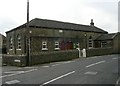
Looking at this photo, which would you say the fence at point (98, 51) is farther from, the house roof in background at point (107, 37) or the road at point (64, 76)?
the road at point (64, 76)

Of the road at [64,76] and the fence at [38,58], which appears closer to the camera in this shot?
the road at [64,76]

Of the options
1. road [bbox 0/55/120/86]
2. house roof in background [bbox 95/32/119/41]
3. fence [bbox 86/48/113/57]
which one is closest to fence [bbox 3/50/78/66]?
road [bbox 0/55/120/86]

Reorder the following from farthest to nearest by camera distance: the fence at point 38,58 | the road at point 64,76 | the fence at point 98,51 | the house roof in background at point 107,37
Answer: the house roof in background at point 107,37 < the fence at point 98,51 < the fence at point 38,58 < the road at point 64,76

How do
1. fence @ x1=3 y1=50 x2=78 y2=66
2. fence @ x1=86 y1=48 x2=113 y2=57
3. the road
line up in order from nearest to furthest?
1. the road
2. fence @ x1=3 y1=50 x2=78 y2=66
3. fence @ x1=86 y1=48 x2=113 y2=57

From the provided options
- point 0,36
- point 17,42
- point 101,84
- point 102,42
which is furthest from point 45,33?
point 0,36

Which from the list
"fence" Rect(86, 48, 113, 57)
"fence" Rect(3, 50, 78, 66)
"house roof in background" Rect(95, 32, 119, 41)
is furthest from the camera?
"house roof in background" Rect(95, 32, 119, 41)

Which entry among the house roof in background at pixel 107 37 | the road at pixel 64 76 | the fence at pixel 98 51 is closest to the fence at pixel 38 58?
the road at pixel 64 76

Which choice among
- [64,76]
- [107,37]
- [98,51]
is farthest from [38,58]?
[107,37]

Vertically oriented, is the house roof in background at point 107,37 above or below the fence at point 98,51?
above

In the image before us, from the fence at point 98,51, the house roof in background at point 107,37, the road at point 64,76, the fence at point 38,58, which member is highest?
the house roof in background at point 107,37

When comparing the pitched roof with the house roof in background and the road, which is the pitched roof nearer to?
the house roof in background

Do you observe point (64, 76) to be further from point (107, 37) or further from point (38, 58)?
point (107, 37)

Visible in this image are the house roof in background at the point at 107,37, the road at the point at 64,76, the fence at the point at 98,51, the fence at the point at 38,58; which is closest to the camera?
the road at the point at 64,76

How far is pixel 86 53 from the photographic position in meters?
33.6
